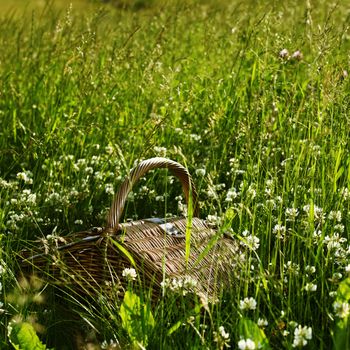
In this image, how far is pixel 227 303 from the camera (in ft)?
8.51

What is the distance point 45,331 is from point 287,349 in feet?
3.01

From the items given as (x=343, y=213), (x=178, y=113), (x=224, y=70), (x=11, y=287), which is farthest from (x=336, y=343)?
(x=224, y=70)

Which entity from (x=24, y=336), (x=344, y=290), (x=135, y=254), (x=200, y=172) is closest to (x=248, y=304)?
(x=344, y=290)

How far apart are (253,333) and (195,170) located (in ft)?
5.70

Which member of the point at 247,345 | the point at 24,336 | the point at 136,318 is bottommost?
the point at 24,336

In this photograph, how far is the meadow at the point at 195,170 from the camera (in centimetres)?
243

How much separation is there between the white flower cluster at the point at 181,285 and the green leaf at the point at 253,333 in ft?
0.79

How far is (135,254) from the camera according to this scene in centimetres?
269

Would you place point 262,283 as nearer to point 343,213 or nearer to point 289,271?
point 289,271

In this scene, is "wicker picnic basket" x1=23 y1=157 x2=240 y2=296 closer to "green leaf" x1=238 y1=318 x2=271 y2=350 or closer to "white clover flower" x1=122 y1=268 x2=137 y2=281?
"white clover flower" x1=122 y1=268 x2=137 y2=281

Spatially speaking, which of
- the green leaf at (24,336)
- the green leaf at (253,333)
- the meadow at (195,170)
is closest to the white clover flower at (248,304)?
the meadow at (195,170)

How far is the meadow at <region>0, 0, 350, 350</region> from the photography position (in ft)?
7.97

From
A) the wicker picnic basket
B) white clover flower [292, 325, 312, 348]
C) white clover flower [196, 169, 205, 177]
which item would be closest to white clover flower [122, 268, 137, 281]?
the wicker picnic basket

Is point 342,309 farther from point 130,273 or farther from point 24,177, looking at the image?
point 24,177
